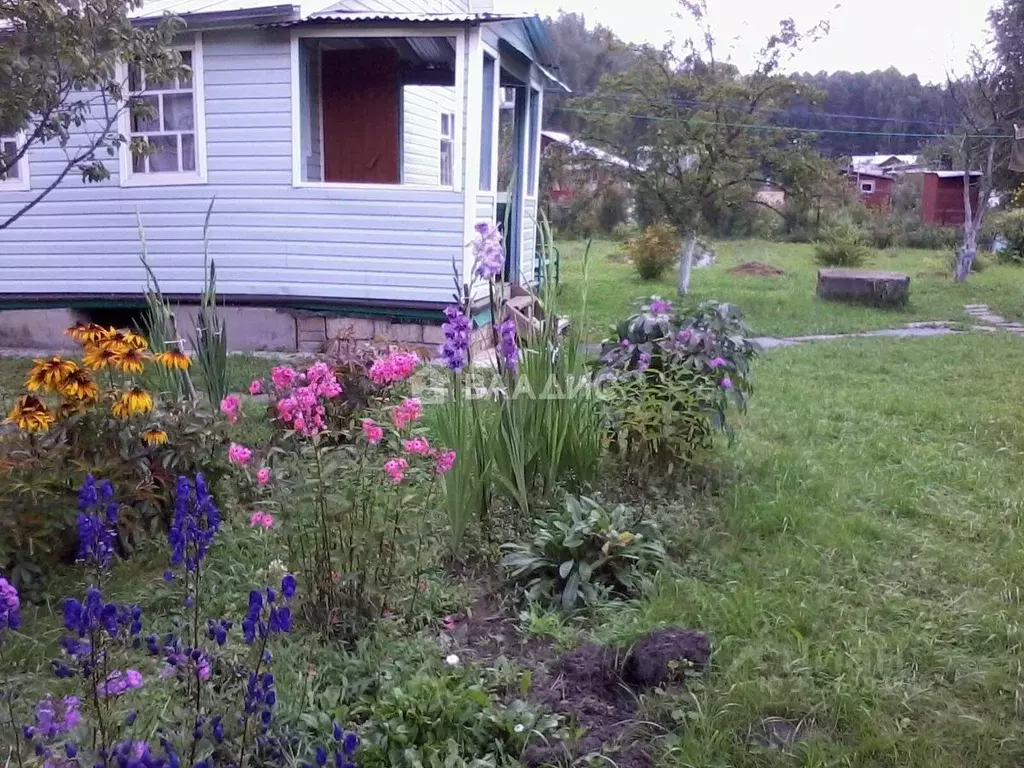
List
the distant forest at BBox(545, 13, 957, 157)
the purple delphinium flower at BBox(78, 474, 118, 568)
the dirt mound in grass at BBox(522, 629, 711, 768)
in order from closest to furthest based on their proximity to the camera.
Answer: the purple delphinium flower at BBox(78, 474, 118, 568) < the dirt mound in grass at BBox(522, 629, 711, 768) < the distant forest at BBox(545, 13, 957, 157)

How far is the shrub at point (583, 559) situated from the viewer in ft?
9.25

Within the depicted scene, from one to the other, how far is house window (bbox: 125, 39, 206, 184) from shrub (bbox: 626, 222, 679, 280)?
7.86 meters

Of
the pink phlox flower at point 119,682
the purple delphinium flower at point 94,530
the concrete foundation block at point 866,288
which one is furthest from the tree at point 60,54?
the concrete foundation block at point 866,288

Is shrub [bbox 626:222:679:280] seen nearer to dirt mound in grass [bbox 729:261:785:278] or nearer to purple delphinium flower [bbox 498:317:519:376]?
dirt mound in grass [bbox 729:261:785:278]

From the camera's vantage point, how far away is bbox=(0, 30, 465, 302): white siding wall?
268 inches

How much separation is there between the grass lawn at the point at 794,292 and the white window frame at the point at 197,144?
3171mm

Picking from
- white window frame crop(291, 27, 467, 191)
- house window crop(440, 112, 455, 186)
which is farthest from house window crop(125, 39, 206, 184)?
house window crop(440, 112, 455, 186)

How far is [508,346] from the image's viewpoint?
130 inches

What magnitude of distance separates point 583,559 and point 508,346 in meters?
0.87

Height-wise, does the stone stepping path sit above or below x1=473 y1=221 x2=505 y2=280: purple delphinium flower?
below

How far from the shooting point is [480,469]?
3191 millimetres

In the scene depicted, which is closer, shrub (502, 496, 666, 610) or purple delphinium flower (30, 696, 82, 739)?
purple delphinium flower (30, 696, 82, 739)

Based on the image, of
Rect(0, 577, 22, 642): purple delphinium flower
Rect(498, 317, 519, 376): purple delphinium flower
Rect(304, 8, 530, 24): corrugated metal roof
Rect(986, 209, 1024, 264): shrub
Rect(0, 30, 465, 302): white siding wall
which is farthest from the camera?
Rect(986, 209, 1024, 264): shrub

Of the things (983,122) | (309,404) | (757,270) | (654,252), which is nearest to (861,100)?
(983,122)
